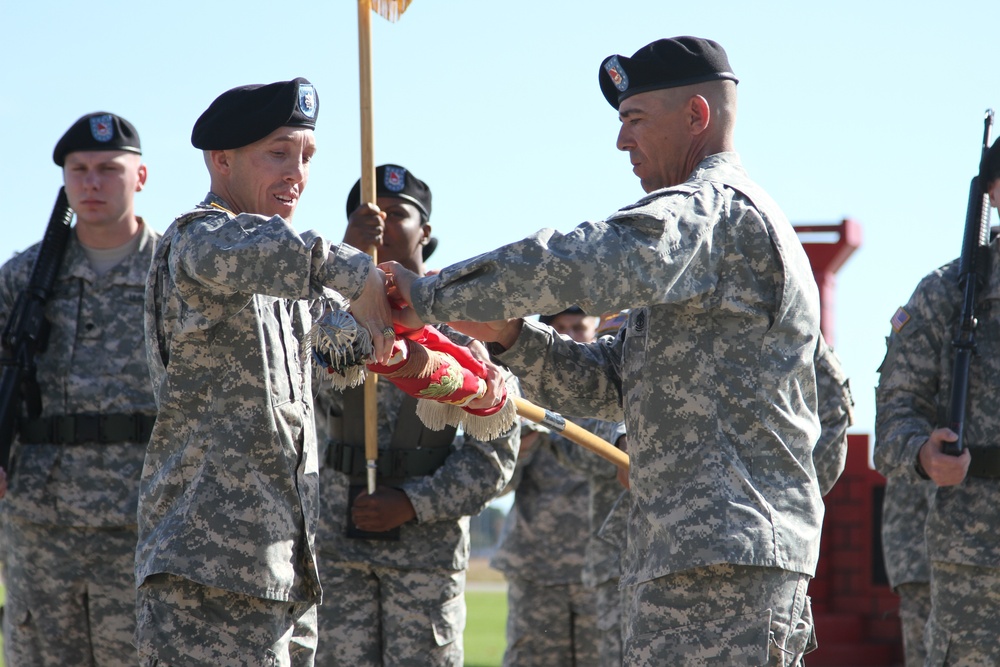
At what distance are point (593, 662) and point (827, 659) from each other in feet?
16.6

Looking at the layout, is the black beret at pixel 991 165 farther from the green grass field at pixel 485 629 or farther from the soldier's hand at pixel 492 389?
the green grass field at pixel 485 629

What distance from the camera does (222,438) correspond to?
4055mm

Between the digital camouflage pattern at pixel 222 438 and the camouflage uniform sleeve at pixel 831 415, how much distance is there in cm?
266

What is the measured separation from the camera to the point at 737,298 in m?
3.68

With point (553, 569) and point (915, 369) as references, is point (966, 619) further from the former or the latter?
point (553, 569)

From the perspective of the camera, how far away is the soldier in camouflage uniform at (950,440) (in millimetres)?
5312

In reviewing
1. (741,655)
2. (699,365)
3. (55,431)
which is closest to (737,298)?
(699,365)

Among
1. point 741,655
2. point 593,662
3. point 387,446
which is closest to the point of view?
point 741,655

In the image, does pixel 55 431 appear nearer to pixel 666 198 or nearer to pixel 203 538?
pixel 203 538

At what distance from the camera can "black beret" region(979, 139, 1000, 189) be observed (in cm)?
589

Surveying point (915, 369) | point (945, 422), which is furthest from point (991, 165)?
point (945, 422)

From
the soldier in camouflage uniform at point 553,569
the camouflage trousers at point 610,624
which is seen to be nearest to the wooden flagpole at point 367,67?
the camouflage trousers at point 610,624

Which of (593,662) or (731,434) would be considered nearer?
(731,434)

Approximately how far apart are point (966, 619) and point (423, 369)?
2.58 m
